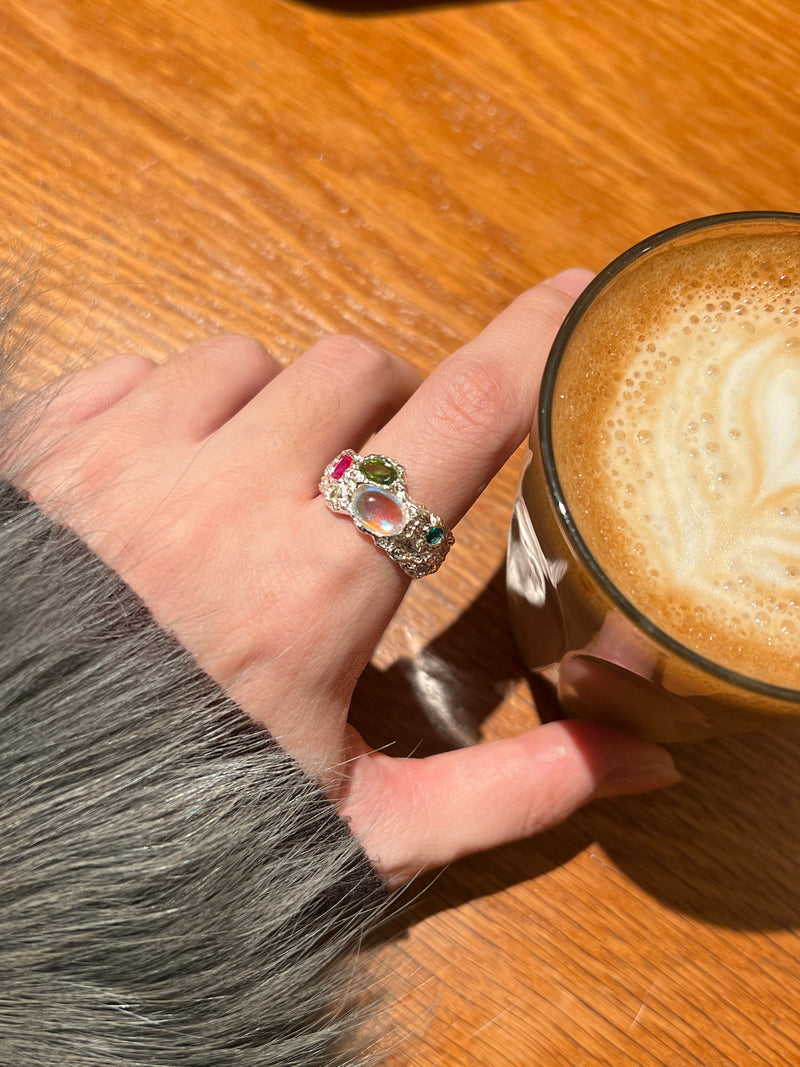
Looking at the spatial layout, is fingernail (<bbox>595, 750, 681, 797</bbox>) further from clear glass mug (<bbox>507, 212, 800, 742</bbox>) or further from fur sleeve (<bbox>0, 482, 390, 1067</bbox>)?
fur sleeve (<bbox>0, 482, 390, 1067</bbox>)

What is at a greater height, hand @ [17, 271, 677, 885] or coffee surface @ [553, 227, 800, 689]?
coffee surface @ [553, 227, 800, 689]

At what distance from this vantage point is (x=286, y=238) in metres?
0.66

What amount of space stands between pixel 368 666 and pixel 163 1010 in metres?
0.25

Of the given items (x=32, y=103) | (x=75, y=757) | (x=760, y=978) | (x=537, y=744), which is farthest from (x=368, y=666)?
(x=32, y=103)

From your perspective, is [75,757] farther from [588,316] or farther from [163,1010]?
[588,316]

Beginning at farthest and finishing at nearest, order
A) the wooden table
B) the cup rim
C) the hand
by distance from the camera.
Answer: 1. the wooden table
2. the hand
3. the cup rim

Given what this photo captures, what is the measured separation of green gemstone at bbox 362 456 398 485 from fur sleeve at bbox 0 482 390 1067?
0.14m

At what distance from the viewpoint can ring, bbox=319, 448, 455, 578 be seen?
499mm

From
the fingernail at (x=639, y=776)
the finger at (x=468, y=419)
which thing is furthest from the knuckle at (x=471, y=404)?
the fingernail at (x=639, y=776)

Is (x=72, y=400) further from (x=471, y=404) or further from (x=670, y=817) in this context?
(x=670, y=817)

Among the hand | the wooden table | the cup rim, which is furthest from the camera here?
the wooden table

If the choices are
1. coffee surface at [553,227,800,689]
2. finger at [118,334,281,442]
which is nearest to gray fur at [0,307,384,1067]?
finger at [118,334,281,442]

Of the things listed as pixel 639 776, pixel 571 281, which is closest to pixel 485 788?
pixel 639 776

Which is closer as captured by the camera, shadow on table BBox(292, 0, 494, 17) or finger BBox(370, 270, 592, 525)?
finger BBox(370, 270, 592, 525)
